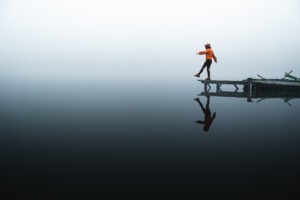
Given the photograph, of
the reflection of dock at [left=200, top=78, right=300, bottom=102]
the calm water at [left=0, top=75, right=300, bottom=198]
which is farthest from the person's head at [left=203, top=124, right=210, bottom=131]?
the reflection of dock at [left=200, top=78, right=300, bottom=102]

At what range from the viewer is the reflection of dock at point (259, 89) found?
22389 millimetres

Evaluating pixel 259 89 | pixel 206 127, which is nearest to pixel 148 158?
pixel 206 127

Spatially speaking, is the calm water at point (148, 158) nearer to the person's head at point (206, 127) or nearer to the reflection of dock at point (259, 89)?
the person's head at point (206, 127)

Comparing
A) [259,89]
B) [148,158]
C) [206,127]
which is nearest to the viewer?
[148,158]

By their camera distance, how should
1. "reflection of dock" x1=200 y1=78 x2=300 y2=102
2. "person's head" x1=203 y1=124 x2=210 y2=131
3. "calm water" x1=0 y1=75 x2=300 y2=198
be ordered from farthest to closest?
"reflection of dock" x1=200 y1=78 x2=300 y2=102 < "person's head" x1=203 y1=124 x2=210 y2=131 < "calm water" x1=0 y1=75 x2=300 y2=198

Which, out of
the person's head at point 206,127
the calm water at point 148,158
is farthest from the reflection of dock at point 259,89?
the person's head at point 206,127

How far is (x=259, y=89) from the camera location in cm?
2623

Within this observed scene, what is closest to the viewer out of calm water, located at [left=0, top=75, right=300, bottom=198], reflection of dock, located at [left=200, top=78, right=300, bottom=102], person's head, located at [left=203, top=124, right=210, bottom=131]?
calm water, located at [left=0, top=75, right=300, bottom=198]

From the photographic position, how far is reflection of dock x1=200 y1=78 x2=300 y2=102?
2239 centimetres

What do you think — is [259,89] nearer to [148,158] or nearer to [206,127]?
[206,127]

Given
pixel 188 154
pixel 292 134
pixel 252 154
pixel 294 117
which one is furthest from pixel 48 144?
pixel 294 117

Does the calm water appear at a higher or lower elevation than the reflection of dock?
lower

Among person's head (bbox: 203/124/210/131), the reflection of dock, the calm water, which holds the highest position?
the reflection of dock

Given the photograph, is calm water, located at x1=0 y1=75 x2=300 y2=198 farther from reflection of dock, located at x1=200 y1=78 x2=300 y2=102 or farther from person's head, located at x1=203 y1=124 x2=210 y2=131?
reflection of dock, located at x1=200 y1=78 x2=300 y2=102
